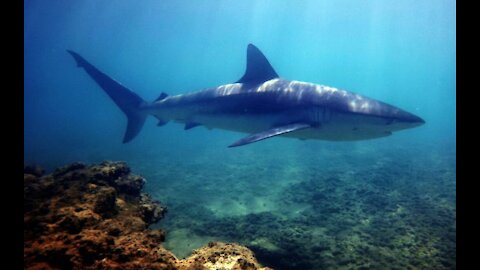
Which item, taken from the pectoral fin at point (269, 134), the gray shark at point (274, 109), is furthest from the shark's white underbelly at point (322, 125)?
the pectoral fin at point (269, 134)

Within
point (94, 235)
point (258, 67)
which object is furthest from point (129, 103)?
point (94, 235)

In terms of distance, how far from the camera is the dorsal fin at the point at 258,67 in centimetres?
801

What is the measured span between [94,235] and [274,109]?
4.96 m

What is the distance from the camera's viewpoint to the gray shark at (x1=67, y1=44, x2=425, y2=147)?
6273 millimetres

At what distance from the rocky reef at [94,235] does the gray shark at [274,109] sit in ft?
8.26

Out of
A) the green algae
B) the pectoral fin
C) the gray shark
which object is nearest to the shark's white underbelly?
the gray shark

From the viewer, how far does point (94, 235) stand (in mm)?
3371

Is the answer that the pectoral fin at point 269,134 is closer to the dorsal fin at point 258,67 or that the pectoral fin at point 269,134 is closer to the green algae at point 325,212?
the dorsal fin at point 258,67

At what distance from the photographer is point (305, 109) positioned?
691cm

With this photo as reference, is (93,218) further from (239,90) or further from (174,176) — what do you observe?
(174,176)
